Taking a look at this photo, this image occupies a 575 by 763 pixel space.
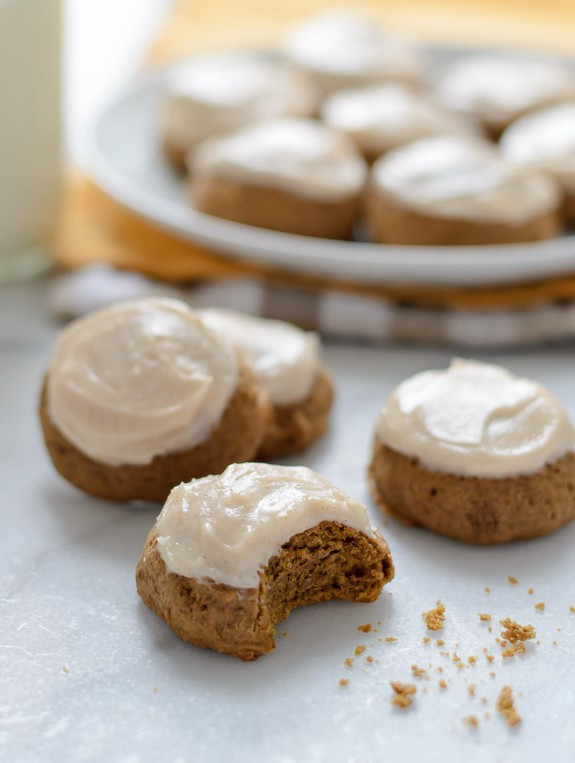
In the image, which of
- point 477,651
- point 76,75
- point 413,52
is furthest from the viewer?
point 76,75

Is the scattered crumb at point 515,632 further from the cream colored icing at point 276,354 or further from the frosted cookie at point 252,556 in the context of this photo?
the cream colored icing at point 276,354

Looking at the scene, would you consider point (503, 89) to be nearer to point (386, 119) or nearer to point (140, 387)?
point (386, 119)

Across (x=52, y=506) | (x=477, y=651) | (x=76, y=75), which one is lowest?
(x=76, y=75)

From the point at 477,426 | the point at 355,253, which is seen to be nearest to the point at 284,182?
the point at 355,253

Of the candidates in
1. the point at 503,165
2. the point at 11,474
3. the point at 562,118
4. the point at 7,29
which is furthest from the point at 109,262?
the point at 562,118

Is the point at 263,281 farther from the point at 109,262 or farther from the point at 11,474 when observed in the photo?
the point at 11,474
